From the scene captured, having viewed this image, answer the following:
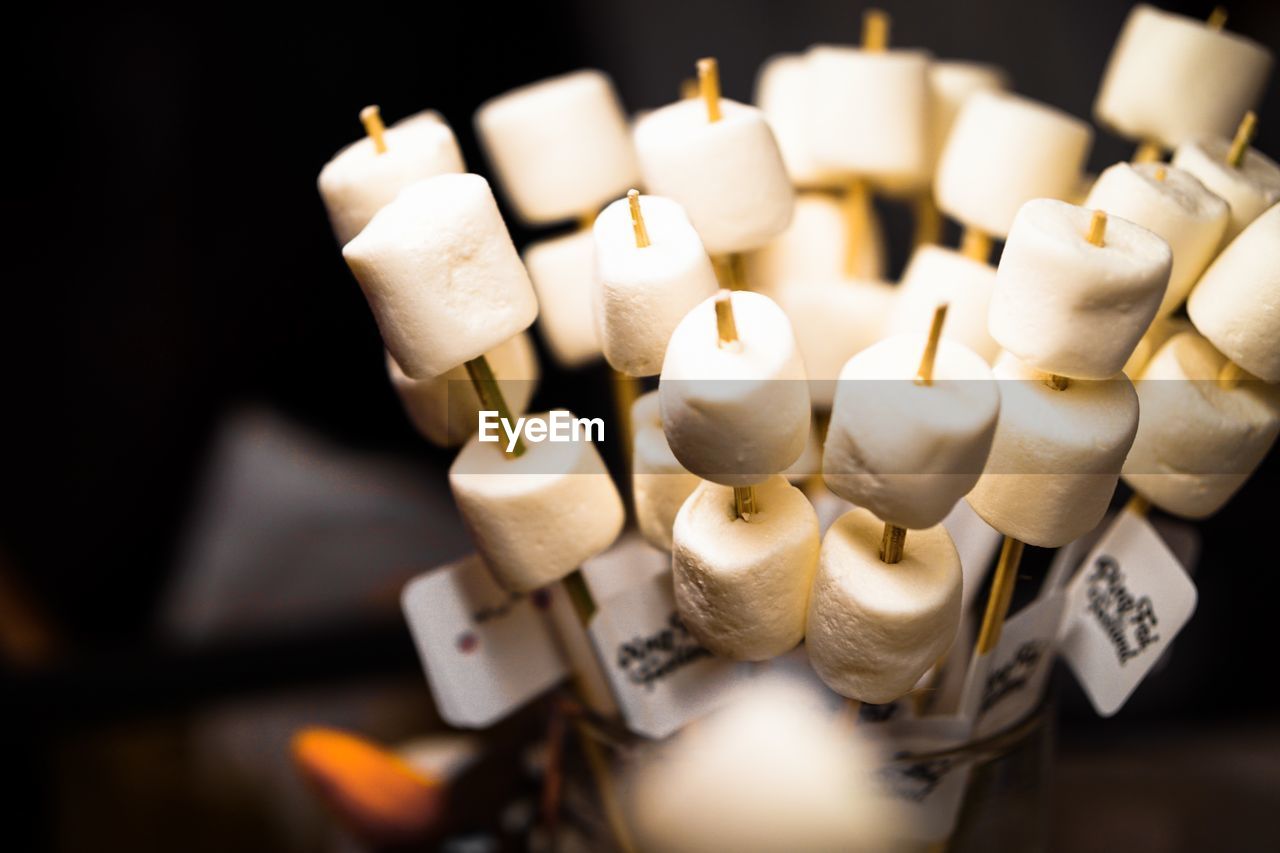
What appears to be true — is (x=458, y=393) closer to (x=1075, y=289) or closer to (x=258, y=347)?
(x=1075, y=289)

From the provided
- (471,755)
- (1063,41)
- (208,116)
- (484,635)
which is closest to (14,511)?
(208,116)

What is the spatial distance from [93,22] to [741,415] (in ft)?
2.84

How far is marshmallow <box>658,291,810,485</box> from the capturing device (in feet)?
1.18

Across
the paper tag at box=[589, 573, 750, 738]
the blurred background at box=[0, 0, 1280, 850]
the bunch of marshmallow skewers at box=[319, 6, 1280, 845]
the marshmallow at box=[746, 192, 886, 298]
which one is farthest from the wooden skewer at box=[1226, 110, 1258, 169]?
the blurred background at box=[0, 0, 1280, 850]

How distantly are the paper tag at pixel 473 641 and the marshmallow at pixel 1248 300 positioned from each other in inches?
13.0

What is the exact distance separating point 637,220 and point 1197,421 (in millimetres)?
252

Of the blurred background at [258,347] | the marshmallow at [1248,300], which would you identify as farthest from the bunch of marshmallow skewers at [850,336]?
the blurred background at [258,347]

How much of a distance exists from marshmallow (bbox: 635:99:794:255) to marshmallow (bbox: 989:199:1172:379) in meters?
0.15

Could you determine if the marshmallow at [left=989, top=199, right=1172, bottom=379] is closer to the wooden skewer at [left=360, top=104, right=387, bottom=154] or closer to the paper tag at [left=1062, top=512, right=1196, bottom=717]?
the paper tag at [left=1062, top=512, right=1196, bottom=717]

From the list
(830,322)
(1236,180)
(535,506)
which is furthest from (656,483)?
(1236,180)

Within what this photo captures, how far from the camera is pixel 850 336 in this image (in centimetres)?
57

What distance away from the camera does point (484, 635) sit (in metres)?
0.54

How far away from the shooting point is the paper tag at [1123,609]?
1.61 ft

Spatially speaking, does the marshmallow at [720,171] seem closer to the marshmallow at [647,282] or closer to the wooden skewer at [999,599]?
the marshmallow at [647,282]
